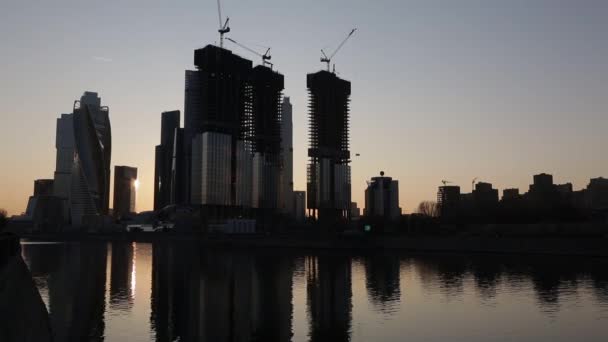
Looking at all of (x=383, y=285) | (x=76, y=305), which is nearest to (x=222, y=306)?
(x=76, y=305)

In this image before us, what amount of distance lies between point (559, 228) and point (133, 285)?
115611 mm

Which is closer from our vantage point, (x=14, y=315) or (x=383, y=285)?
(x=14, y=315)

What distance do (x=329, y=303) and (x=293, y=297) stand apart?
5.65 m

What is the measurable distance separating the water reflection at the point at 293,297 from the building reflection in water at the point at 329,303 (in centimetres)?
9

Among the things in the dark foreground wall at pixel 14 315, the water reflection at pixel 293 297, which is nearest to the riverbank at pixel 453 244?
the water reflection at pixel 293 297

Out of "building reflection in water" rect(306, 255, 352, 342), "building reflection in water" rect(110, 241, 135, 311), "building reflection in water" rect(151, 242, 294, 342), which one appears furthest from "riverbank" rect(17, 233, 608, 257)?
"building reflection in water" rect(110, 241, 135, 311)

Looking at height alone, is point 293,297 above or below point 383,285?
below

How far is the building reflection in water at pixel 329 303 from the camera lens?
42.3 m

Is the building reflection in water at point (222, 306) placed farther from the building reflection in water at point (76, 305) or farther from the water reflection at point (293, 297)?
the building reflection in water at point (76, 305)

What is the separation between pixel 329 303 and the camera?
58.2 metres

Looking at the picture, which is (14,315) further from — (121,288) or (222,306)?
(121,288)

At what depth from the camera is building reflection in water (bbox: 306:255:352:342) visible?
42344 millimetres

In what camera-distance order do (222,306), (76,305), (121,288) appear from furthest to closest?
(121,288) → (76,305) → (222,306)

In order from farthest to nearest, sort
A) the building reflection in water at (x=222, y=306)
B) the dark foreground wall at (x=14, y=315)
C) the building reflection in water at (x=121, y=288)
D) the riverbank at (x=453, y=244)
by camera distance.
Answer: the riverbank at (x=453, y=244)
the building reflection in water at (x=121, y=288)
the building reflection in water at (x=222, y=306)
the dark foreground wall at (x=14, y=315)
